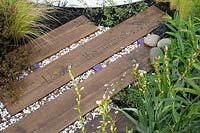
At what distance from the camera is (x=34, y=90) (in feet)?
9.74

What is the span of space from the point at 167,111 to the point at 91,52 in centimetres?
111

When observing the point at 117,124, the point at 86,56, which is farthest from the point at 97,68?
the point at 117,124

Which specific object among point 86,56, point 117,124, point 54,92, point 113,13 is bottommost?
point 117,124

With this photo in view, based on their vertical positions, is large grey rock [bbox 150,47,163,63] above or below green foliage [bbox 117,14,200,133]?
below

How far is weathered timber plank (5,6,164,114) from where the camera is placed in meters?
2.96

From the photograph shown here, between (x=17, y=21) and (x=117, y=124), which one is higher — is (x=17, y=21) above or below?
above

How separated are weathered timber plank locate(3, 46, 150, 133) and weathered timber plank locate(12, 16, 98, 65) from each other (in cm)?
43

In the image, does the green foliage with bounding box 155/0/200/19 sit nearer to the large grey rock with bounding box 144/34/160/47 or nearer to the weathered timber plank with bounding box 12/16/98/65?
Answer: the large grey rock with bounding box 144/34/160/47

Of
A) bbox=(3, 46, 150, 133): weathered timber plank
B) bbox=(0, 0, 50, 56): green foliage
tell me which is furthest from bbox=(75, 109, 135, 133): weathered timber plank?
bbox=(0, 0, 50, 56): green foliage

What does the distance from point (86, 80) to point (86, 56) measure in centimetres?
26

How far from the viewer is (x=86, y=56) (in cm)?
321

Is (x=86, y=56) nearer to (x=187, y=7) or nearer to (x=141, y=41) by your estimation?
(x=141, y=41)

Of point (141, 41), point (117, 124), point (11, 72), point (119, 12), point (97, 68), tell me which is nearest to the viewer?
point (117, 124)

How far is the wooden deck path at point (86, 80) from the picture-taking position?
109 inches
